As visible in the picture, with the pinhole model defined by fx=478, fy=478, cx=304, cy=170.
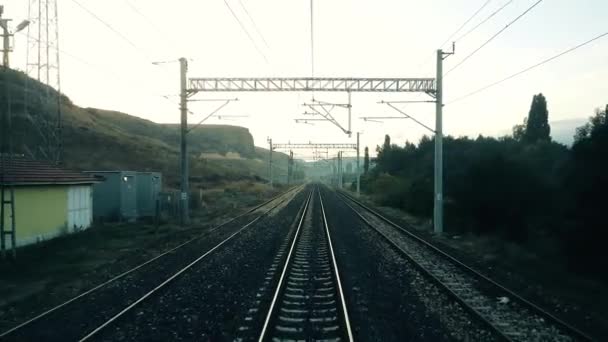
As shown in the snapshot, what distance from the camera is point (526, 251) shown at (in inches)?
727

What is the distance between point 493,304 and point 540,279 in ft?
12.8

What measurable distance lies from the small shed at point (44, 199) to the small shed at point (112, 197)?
305cm

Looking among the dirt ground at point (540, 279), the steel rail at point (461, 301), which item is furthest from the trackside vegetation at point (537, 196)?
the steel rail at point (461, 301)

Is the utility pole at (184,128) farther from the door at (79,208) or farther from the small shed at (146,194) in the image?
the door at (79,208)

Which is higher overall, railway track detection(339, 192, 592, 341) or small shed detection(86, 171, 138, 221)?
small shed detection(86, 171, 138, 221)

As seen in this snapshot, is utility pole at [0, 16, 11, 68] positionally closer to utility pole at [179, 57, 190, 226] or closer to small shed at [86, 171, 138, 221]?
utility pole at [179, 57, 190, 226]

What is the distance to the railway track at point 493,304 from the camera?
8305mm

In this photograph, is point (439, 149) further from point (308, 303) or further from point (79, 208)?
point (79, 208)

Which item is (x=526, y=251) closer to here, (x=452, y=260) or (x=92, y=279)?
(x=452, y=260)

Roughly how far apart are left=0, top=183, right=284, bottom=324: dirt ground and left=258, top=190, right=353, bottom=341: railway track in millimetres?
5160

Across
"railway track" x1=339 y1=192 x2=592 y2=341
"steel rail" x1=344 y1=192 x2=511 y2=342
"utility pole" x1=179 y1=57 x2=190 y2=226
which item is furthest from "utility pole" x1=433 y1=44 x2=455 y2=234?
"utility pole" x1=179 y1=57 x2=190 y2=226

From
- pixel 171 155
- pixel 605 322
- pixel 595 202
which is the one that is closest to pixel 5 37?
pixel 605 322

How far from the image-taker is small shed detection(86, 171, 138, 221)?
2828 cm

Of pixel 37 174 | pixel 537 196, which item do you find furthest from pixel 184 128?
pixel 537 196
